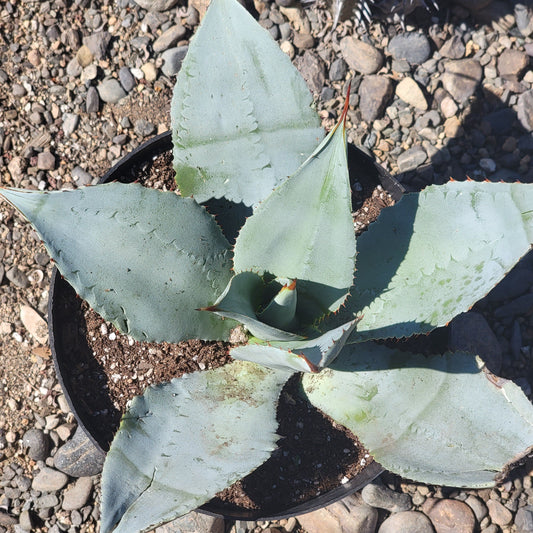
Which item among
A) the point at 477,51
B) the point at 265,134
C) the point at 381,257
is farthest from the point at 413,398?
the point at 477,51

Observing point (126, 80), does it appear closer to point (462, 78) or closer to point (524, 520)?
point (462, 78)

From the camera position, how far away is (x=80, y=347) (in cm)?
171

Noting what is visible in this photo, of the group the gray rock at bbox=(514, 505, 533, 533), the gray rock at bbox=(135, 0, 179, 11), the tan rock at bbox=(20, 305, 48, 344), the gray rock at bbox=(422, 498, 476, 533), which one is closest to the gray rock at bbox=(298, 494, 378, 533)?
the gray rock at bbox=(422, 498, 476, 533)

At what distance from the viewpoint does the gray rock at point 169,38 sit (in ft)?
7.11

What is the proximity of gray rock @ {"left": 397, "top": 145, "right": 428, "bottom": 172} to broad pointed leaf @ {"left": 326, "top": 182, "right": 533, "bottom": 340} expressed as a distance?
86 cm

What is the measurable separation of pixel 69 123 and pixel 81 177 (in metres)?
0.20

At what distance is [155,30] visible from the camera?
86.7 inches

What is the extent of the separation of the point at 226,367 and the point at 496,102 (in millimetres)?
1478

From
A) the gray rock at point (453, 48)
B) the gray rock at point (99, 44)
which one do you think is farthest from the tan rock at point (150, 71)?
the gray rock at point (453, 48)

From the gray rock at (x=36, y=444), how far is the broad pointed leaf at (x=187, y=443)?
2.98ft

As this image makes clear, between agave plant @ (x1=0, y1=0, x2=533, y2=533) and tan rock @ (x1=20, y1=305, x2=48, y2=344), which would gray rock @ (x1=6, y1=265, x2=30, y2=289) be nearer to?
tan rock @ (x1=20, y1=305, x2=48, y2=344)

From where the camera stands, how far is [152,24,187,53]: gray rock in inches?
85.4

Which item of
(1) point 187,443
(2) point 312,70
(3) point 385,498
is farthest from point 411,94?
(1) point 187,443

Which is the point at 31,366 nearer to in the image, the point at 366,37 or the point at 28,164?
the point at 28,164
